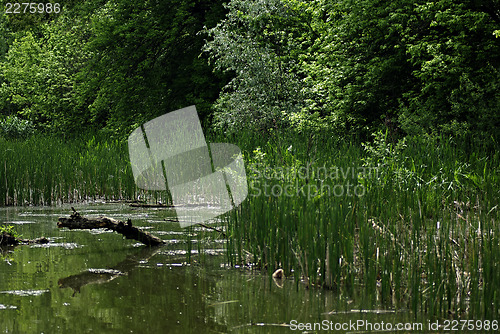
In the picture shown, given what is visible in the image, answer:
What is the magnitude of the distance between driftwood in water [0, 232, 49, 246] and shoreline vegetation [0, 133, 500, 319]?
1678 mm

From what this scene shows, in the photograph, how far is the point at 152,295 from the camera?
3676mm

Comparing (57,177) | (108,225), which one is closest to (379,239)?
(108,225)

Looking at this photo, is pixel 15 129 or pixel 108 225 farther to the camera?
pixel 15 129

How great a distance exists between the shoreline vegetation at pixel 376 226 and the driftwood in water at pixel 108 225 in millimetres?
740

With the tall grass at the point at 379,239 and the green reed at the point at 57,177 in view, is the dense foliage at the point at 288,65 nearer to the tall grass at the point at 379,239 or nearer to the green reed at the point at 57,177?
the green reed at the point at 57,177

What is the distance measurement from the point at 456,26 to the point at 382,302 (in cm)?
687

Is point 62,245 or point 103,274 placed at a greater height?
point 62,245

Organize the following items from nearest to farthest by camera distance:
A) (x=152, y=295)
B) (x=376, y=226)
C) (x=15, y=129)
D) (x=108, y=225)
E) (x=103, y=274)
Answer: (x=152, y=295) < (x=103, y=274) < (x=376, y=226) < (x=108, y=225) < (x=15, y=129)

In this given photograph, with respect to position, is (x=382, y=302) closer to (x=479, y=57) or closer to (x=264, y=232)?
(x=264, y=232)

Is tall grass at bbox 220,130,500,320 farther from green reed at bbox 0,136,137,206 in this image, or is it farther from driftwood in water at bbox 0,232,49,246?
green reed at bbox 0,136,137,206

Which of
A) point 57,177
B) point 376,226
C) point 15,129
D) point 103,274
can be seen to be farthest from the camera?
point 15,129

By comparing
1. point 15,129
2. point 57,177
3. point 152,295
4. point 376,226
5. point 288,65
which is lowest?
point 152,295

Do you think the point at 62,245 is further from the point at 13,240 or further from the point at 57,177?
the point at 57,177

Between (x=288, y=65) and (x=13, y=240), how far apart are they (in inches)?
351
